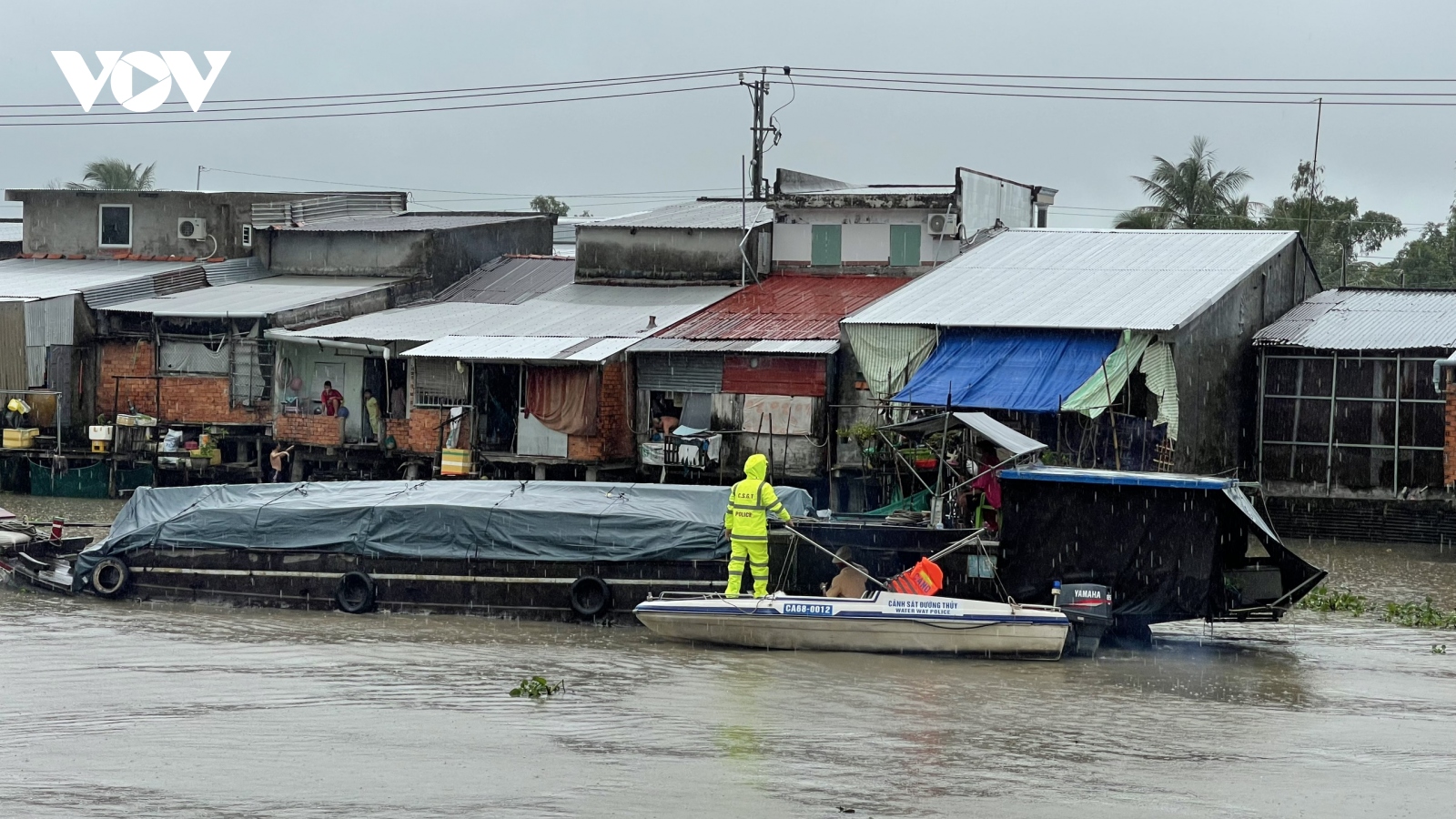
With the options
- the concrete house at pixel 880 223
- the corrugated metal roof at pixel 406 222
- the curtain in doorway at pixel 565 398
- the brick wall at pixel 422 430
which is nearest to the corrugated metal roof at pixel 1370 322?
the concrete house at pixel 880 223

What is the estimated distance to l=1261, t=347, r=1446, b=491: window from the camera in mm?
26062

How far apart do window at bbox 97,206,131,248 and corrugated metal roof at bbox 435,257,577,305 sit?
8.71 meters

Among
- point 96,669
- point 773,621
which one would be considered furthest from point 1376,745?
point 96,669

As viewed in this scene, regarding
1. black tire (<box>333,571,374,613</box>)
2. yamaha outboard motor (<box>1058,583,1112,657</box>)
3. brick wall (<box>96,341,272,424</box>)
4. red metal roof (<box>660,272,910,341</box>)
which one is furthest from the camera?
brick wall (<box>96,341,272,424</box>)

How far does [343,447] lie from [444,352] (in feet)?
10.6

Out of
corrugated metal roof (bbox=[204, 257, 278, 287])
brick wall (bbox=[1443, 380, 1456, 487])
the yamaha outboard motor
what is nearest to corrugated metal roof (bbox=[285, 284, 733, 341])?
corrugated metal roof (bbox=[204, 257, 278, 287])

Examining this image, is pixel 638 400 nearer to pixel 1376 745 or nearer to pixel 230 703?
pixel 230 703

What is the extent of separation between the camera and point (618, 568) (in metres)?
18.0

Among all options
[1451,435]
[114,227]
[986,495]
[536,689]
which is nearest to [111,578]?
[536,689]

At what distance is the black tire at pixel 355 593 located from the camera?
18562 mm

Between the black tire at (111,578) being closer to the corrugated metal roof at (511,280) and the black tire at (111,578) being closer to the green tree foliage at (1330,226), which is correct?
the corrugated metal roof at (511,280)

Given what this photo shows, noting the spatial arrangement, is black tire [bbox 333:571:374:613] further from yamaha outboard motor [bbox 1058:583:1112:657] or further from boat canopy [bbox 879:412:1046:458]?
yamaha outboard motor [bbox 1058:583:1112:657]

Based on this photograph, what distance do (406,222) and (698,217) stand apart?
23.9 feet

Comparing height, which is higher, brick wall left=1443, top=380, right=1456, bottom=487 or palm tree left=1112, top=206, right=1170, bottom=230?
palm tree left=1112, top=206, right=1170, bottom=230
